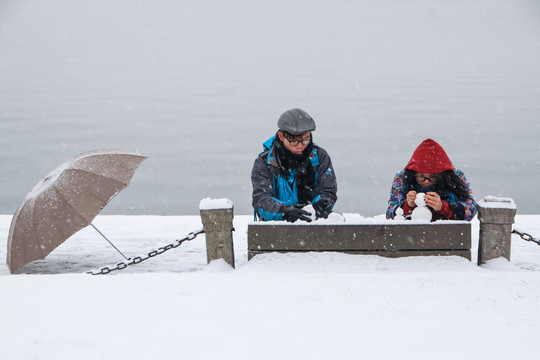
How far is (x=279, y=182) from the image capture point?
5980 millimetres

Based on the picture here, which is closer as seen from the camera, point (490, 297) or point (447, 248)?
point (490, 297)

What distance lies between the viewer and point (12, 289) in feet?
16.3

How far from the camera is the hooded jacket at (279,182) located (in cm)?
586

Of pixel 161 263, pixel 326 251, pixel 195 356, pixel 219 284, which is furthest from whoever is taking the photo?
pixel 161 263

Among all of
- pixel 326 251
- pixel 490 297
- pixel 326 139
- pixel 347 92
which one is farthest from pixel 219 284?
pixel 347 92

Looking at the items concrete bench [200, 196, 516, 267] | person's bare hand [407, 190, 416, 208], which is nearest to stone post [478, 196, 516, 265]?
A: concrete bench [200, 196, 516, 267]

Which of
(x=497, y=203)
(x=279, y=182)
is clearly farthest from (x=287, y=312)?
(x=497, y=203)

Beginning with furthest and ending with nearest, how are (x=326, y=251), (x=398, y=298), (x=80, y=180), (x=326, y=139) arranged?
(x=326, y=139) → (x=80, y=180) → (x=326, y=251) → (x=398, y=298)

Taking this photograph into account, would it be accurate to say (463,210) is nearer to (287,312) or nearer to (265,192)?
(265,192)

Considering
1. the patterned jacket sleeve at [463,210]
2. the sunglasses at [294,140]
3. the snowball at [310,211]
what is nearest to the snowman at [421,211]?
the patterned jacket sleeve at [463,210]

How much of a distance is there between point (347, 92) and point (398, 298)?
99.3 m

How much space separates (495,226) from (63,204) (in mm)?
4014

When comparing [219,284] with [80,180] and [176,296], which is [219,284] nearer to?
[176,296]

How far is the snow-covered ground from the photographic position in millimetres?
3768
